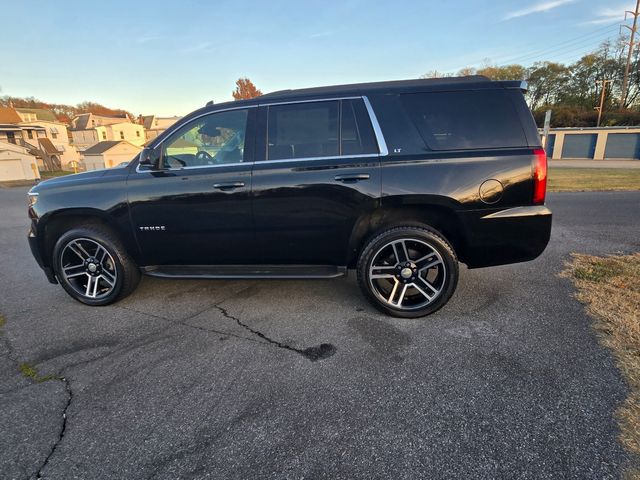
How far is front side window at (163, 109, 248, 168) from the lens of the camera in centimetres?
340

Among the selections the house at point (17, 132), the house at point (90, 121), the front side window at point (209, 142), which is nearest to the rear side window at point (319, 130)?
the front side window at point (209, 142)

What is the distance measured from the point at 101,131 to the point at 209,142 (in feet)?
206

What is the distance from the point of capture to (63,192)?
356cm

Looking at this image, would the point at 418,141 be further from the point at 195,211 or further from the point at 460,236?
the point at 195,211

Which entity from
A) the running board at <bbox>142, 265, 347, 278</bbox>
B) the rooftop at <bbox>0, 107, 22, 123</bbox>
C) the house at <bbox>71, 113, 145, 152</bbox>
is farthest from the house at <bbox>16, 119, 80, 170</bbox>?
the running board at <bbox>142, 265, 347, 278</bbox>

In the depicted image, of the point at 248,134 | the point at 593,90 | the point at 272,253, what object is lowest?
the point at 272,253

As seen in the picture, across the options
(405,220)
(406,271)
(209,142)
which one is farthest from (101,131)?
(406,271)

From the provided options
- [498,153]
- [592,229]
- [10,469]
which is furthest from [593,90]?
[10,469]

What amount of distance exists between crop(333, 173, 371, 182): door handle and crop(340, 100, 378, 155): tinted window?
21 cm

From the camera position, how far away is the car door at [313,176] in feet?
10.3

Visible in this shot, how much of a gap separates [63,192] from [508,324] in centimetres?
456

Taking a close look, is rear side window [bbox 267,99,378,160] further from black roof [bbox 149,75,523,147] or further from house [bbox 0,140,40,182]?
house [bbox 0,140,40,182]

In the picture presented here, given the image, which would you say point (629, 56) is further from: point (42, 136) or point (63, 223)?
point (42, 136)

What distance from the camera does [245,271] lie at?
3.50 m
